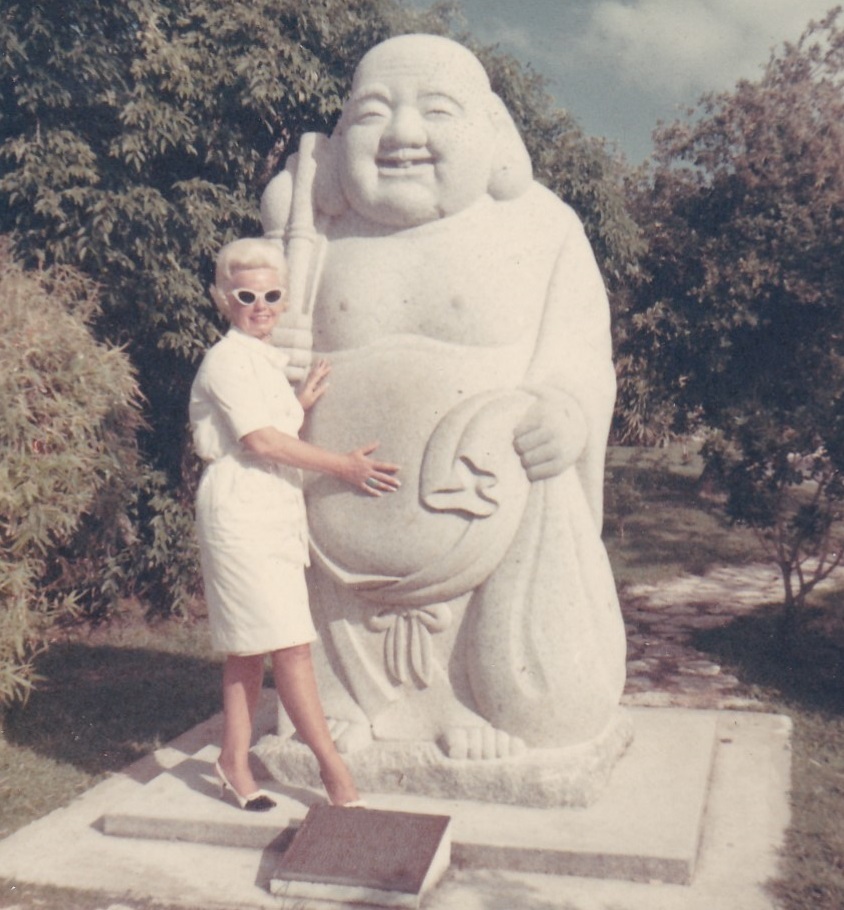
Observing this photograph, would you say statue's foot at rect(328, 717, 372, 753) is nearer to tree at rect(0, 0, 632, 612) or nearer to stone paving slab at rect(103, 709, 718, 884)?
stone paving slab at rect(103, 709, 718, 884)

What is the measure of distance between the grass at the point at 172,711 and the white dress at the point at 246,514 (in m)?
0.86

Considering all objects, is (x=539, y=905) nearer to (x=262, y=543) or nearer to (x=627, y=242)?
(x=262, y=543)

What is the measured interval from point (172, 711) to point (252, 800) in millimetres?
1999

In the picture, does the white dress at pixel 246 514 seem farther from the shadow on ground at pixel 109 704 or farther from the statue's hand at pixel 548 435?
the shadow on ground at pixel 109 704

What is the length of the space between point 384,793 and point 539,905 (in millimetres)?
784

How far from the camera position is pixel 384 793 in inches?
148

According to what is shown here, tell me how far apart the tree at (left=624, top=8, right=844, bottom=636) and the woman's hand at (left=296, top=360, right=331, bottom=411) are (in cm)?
371

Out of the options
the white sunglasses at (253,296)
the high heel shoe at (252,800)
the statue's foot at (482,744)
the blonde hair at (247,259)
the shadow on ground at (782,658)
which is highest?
the blonde hair at (247,259)

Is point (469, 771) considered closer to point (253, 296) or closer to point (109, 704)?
point (253, 296)

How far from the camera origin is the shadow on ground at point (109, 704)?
16.1 ft

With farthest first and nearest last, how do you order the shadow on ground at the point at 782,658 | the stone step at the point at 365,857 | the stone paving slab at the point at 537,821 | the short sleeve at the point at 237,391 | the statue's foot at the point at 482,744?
the shadow on ground at the point at 782,658
the statue's foot at the point at 482,744
the short sleeve at the point at 237,391
the stone paving slab at the point at 537,821
the stone step at the point at 365,857

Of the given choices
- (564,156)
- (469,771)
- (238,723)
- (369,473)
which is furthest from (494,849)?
(564,156)

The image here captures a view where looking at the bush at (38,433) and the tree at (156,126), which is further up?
the tree at (156,126)

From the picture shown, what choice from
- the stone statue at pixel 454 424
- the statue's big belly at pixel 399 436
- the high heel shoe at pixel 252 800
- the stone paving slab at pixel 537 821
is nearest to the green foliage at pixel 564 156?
the stone statue at pixel 454 424
